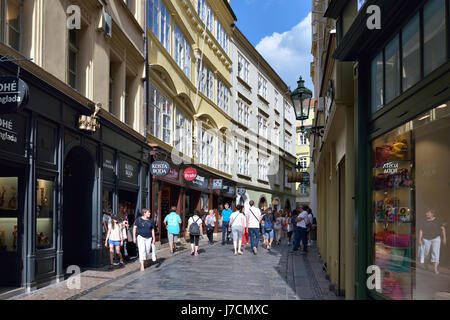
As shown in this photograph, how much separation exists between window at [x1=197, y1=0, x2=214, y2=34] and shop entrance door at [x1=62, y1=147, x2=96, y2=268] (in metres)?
16.2

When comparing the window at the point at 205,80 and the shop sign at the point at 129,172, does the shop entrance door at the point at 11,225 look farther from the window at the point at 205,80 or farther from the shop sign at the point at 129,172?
the window at the point at 205,80

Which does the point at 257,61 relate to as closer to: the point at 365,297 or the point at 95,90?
the point at 95,90

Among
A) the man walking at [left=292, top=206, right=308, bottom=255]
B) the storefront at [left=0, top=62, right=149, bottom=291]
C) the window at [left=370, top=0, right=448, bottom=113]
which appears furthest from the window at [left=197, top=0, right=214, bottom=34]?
the window at [left=370, top=0, right=448, bottom=113]

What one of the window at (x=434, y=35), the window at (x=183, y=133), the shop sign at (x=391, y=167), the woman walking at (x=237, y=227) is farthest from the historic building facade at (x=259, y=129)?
the window at (x=434, y=35)

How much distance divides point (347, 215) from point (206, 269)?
654cm

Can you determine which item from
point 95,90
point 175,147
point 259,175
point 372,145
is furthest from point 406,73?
point 259,175

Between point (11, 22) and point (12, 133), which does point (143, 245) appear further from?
point (11, 22)

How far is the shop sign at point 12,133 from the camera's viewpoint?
8680mm

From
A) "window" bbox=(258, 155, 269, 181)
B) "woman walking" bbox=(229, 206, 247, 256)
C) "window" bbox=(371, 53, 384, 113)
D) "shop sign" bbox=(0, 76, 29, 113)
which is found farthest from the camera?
"window" bbox=(258, 155, 269, 181)

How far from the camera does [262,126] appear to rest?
43219 mm

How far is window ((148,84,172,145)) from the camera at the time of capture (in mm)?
19469

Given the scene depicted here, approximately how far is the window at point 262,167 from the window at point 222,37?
11.8m

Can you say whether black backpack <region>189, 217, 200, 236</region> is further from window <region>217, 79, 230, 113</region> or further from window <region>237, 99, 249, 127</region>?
window <region>237, 99, 249, 127</region>

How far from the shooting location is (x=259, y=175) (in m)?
42.3
